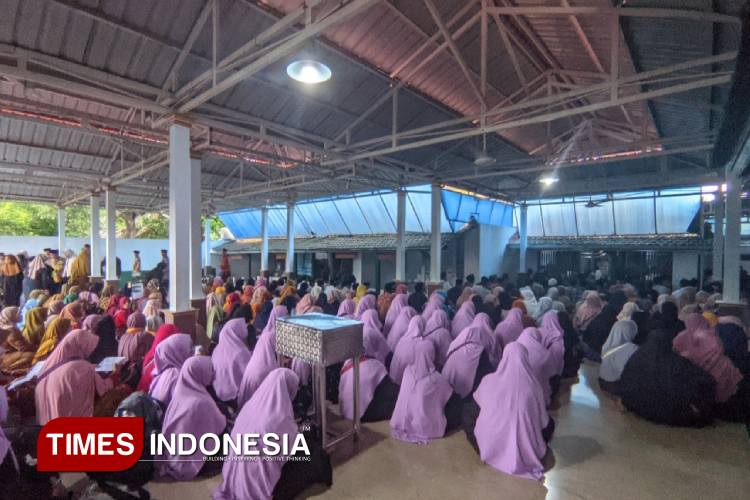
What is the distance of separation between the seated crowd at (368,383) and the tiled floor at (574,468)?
161 mm

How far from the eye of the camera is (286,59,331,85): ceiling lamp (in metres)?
4.79

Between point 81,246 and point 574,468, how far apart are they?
28197mm

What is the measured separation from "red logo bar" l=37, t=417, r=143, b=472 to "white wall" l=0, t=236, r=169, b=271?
1986 cm

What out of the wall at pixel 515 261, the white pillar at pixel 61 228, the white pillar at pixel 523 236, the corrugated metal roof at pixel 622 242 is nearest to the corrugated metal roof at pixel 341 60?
the corrugated metal roof at pixel 622 242

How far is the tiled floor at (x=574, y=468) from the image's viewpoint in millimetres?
3512

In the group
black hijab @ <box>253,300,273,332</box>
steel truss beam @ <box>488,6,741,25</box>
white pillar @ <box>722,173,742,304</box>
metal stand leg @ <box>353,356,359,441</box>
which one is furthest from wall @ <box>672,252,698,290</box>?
metal stand leg @ <box>353,356,359,441</box>

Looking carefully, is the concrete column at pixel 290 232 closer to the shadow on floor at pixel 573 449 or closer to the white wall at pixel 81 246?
the white wall at pixel 81 246

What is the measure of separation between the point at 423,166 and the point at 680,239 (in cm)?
1121

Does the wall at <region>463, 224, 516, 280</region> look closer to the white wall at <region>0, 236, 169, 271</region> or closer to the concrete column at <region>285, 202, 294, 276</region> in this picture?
the concrete column at <region>285, 202, 294, 276</region>

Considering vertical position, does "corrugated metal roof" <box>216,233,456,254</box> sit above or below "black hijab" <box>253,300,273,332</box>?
above

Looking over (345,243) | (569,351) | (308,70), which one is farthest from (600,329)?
(345,243)

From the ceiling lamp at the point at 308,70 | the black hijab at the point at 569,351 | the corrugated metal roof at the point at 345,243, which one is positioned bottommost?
the black hijab at the point at 569,351

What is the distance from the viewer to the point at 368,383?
4.92 metres

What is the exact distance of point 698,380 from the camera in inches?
184
